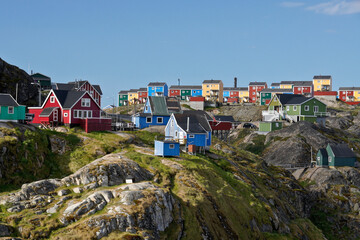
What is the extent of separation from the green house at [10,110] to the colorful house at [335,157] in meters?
50.6

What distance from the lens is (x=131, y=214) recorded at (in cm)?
3509

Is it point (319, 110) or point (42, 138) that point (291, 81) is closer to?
point (319, 110)

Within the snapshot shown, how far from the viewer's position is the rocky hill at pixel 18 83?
234 ft

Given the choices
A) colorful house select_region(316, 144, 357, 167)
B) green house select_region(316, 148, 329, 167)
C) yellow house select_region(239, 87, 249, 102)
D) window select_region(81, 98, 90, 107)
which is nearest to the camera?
window select_region(81, 98, 90, 107)

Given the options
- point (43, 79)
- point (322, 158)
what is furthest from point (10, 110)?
point (43, 79)

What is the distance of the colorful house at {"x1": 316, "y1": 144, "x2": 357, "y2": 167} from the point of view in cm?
7812

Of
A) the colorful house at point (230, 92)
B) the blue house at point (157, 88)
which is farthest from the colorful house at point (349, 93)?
the blue house at point (157, 88)

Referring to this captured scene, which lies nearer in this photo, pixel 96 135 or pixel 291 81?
pixel 96 135

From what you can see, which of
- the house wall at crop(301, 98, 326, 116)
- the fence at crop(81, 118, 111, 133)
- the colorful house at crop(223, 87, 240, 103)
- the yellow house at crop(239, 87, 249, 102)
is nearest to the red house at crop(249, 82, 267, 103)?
the yellow house at crop(239, 87, 249, 102)

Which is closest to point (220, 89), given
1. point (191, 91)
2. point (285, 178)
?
point (191, 91)

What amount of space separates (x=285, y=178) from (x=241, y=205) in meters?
22.7

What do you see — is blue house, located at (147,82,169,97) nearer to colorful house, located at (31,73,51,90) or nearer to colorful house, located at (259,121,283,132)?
colorful house, located at (31,73,51,90)

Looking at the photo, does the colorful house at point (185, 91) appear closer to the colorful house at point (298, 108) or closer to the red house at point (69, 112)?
the colorful house at point (298, 108)

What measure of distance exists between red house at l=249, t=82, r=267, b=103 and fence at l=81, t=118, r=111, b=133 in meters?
117
